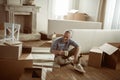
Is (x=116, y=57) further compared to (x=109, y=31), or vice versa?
(x=109, y=31)

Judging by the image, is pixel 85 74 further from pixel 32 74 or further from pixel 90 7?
pixel 90 7

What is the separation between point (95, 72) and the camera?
12.2ft

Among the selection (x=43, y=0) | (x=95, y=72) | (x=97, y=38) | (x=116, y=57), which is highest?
(x=43, y=0)

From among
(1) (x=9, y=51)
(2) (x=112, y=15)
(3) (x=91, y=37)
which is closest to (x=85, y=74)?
(3) (x=91, y=37)

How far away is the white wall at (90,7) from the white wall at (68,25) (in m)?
0.81

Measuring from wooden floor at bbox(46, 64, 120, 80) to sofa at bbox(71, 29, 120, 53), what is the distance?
0.86m

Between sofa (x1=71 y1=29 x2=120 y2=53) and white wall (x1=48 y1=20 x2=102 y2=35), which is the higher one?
white wall (x1=48 y1=20 x2=102 y2=35)

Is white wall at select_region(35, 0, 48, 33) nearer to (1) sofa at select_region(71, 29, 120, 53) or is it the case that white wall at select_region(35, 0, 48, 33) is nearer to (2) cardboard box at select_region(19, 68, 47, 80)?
(1) sofa at select_region(71, 29, 120, 53)

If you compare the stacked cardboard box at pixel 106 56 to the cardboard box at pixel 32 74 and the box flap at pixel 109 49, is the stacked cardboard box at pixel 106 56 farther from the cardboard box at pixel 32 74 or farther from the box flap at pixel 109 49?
the cardboard box at pixel 32 74

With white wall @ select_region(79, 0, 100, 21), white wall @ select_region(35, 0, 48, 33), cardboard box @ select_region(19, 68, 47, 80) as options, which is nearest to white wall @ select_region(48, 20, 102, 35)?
white wall @ select_region(79, 0, 100, 21)

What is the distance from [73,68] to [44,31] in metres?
3.16

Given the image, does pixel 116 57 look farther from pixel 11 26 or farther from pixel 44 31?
pixel 44 31

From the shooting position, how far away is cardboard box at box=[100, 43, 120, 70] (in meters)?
3.88

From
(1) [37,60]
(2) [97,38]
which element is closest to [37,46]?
(1) [37,60]
